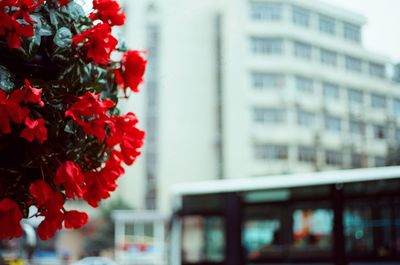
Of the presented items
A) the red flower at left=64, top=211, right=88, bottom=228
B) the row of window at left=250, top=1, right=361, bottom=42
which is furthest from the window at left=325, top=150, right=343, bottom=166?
the red flower at left=64, top=211, right=88, bottom=228

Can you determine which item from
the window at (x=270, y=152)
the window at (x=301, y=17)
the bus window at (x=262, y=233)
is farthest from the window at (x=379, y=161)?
the bus window at (x=262, y=233)

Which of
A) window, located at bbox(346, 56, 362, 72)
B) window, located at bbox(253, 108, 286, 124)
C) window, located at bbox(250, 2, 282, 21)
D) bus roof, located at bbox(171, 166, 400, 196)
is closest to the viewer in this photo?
bus roof, located at bbox(171, 166, 400, 196)

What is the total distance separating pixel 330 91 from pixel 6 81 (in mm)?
37782

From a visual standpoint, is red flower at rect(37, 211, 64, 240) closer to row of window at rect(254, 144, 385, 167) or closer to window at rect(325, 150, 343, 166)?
row of window at rect(254, 144, 385, 167)

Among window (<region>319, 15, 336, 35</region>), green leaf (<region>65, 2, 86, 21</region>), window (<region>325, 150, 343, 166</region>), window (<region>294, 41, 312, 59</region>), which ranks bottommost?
green leaf (<region>65, 2, 86, 21</region>)

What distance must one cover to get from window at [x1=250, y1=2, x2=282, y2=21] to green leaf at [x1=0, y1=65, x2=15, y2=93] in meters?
38.5

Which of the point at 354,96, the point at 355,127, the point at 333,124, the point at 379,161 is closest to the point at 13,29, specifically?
the point at 379,161

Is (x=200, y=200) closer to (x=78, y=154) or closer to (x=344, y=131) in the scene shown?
(x=78, y=154)

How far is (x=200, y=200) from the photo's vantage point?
36.3ft

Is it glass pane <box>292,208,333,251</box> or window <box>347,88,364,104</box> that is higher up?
window <box>347,88,364,104</box>

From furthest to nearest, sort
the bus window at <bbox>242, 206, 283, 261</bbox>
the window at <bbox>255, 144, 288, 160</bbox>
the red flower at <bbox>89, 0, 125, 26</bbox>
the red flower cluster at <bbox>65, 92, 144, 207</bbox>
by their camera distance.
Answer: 1. the window at <bbox>255, 144, 288, 160</bbox>
2. the bus window at <bbox>242, 206, 283, 261</bbox>
3. the red flower at <bbox>89, 0, 125, 26</bbox>
4. the red flower cluster at <bbox>65, 92, 144, 207</bbox>

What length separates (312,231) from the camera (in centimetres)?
982

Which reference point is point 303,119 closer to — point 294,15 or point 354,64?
point 354,64

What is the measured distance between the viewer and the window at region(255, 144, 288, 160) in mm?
37469
